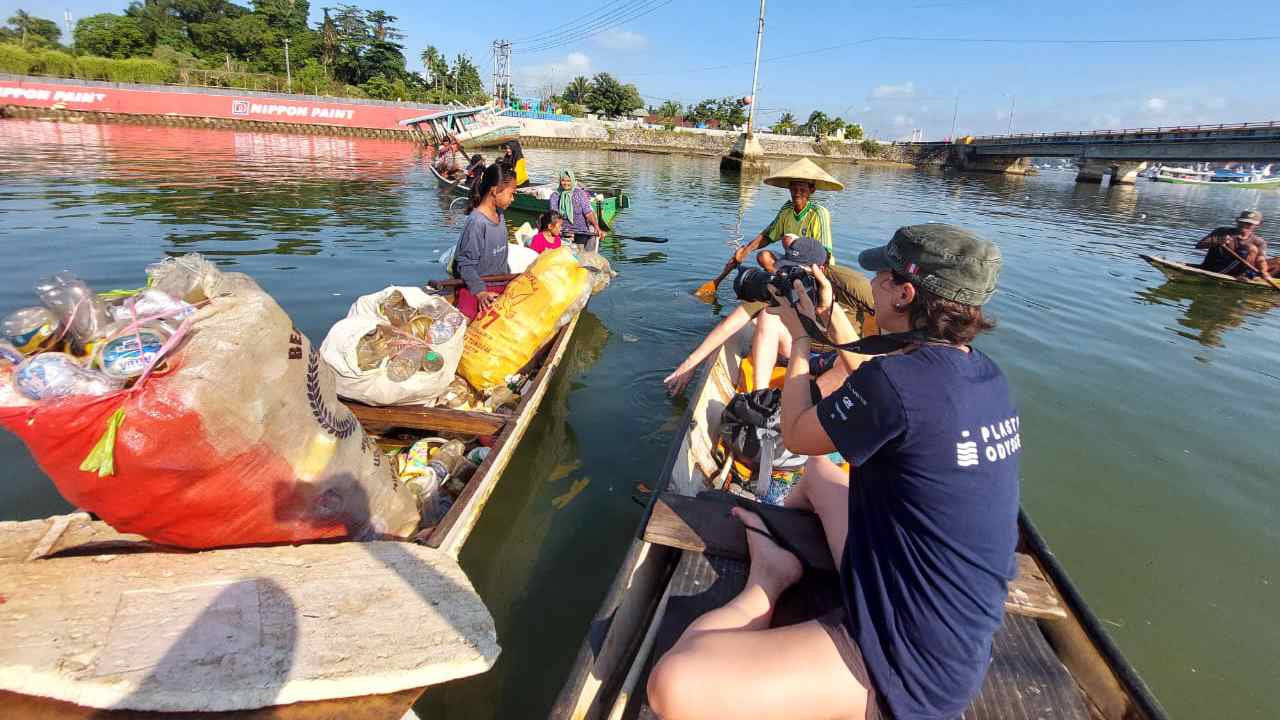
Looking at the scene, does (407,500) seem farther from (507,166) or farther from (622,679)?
(507,166)

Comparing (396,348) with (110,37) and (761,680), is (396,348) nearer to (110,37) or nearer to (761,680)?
(761,680)

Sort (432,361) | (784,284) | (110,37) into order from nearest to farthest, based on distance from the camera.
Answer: (784,284) < (432,361) < (110,37)

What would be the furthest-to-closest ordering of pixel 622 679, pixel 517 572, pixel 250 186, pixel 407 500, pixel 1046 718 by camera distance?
pixel 250 186 < pixel 517 572 < pixel 407 500 < pixel 622 679 < pixel 1046 718

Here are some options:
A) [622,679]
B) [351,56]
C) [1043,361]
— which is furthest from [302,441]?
[351,56]

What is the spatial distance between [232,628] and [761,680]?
1.71 metres

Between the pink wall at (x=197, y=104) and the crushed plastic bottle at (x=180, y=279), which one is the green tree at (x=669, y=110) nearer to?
the pink wall at (x=197, y=104)

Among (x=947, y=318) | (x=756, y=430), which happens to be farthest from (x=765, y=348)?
(x=947, y=318)

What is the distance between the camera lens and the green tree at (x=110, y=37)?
2119 inches

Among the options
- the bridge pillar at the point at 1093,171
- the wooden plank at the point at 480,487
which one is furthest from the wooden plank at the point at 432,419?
the bridge pillar at the point at 1093,171

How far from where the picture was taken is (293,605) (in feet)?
6.54

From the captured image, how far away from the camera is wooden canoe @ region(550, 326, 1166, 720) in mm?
2105

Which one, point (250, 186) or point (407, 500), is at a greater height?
point (250, 186)

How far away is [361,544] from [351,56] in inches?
2927

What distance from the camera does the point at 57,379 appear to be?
1.88m
